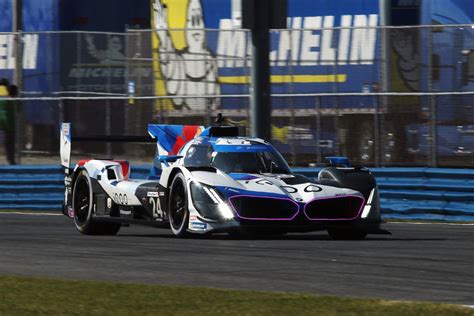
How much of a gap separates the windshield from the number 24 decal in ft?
2.35

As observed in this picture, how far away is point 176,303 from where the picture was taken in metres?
8.57

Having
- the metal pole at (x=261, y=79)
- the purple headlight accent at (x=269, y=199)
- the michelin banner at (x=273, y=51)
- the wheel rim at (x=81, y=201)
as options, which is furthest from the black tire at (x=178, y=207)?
the michelin banner at (x=273, y=51)

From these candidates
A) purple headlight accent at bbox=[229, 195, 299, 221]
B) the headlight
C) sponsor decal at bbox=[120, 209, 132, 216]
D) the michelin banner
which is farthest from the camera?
the michelin banner

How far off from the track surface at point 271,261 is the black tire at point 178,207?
20 centimetres

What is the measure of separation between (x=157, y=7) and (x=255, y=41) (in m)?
6.33

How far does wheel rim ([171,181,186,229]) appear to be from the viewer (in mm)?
13969

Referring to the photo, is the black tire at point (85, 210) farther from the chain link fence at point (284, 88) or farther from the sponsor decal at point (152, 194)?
the chain link fence at point (284, 88)

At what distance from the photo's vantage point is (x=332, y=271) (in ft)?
34.6

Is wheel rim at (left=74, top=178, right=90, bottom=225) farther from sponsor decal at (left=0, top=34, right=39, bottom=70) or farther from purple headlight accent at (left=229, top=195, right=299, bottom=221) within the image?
sponsor decal at (left=0, top=34, right=39, bottom=70)

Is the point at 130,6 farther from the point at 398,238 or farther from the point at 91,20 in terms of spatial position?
the point at 398,238

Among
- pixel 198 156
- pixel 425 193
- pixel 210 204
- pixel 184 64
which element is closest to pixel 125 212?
pixel 198 156

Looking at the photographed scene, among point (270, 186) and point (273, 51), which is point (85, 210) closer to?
point (270, 186)

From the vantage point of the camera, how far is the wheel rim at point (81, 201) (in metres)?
15.7

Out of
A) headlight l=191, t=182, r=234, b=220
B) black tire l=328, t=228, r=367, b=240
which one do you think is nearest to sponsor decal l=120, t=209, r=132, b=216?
headlight l=191, t=182, r=234, b=220
